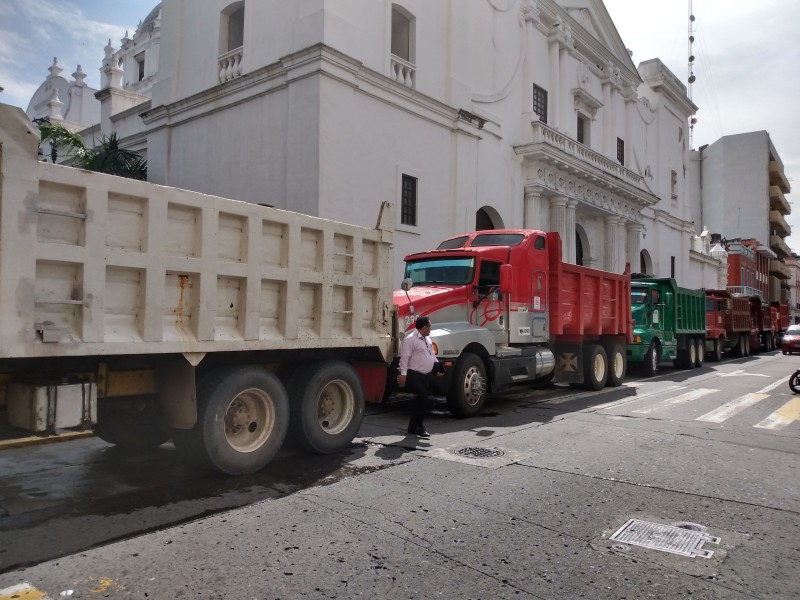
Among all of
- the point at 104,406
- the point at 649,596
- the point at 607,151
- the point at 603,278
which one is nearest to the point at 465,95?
the point at 603,278

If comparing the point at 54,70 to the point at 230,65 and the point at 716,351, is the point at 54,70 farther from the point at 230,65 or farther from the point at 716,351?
the point at 716,351

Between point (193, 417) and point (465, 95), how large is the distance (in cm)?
1757

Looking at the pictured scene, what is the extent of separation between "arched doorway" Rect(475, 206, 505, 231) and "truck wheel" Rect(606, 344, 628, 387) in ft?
29.3

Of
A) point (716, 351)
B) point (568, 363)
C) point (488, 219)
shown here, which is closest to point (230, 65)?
point (488, 219)

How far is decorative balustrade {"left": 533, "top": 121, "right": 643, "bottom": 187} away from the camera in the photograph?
78.1 feet

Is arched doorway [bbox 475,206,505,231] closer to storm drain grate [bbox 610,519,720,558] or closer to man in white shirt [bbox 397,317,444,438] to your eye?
man in white shirt [bbox 397,317,444,438]

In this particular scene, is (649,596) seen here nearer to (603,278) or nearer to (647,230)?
(603,278)

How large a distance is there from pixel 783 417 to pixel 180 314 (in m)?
9.68

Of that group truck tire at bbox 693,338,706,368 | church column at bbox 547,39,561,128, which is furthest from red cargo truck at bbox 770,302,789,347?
church column at bbox 547,39,561,128

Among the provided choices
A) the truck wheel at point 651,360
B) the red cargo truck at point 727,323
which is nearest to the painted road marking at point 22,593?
the truck wheel at point 651,360

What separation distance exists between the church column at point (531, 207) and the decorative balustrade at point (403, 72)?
7.43 m

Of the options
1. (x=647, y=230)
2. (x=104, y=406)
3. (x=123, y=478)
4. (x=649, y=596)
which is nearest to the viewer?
(x=649, y=596)

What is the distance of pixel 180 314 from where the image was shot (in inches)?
211

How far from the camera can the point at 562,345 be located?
1304cm
